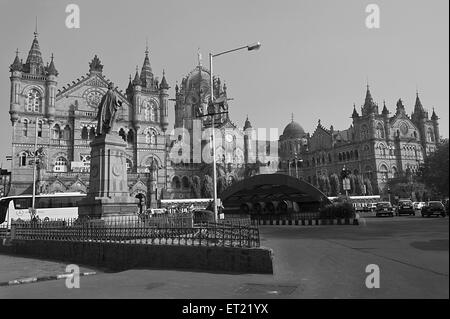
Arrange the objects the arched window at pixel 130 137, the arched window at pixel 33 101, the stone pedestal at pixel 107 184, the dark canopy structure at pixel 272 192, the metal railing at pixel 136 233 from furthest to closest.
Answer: the arched window at pixel 130 137 < the arched window at pixel 33 101 < the dark canopy structure at pixel 272 192 < the stone pedestal at pixel 107 184 < the metal railing at pixel 136 233

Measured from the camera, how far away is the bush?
24938 millimetres

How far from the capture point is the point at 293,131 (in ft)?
344

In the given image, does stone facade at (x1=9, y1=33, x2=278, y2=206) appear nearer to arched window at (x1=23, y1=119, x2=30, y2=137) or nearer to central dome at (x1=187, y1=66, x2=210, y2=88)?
arched window at (x1=23, y1=119, x2=30, y2=137)

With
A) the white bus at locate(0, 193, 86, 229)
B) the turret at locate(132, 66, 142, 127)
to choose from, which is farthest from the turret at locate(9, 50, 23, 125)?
the white bus at locate(0, 193, 86, 229)

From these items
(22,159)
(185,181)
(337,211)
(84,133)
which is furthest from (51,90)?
(337,211)

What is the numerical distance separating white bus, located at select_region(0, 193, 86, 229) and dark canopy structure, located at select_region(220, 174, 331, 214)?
51.3 ft

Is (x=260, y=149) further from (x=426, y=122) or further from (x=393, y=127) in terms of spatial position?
(x=426, y=122)

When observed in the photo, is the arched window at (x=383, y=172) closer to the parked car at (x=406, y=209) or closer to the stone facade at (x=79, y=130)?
the stone facade at (x=79, y=130)

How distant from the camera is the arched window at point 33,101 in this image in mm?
57803

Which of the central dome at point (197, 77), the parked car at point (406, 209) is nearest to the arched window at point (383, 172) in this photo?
the parked car at point (406, 209)

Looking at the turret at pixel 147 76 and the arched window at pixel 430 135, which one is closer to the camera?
the turret at pixel 147 76

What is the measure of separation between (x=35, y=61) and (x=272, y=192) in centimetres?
4772

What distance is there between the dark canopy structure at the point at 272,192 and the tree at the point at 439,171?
807 cm

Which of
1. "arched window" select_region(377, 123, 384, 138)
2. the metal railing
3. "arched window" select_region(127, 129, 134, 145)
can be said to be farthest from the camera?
"arched window" select_region(377, 123, 384, 138)
